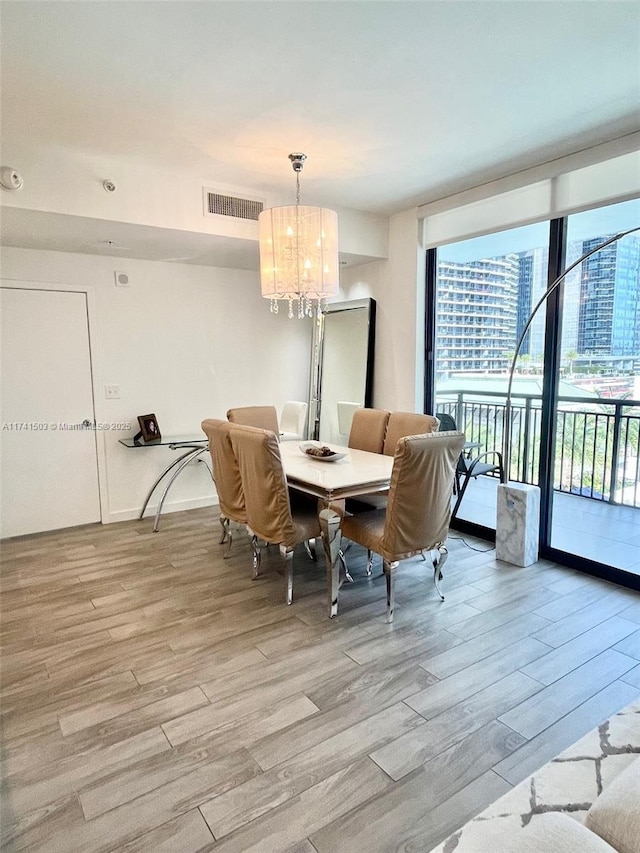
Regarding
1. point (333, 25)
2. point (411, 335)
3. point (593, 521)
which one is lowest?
point (593, 521)

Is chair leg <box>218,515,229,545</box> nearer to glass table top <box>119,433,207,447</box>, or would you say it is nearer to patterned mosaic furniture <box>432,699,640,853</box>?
glass table top <box>119,433,207,447</box>

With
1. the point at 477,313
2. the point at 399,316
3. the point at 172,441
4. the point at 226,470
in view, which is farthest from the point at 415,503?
the point at 172,441

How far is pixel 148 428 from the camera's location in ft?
14.4

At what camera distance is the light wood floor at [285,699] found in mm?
1581

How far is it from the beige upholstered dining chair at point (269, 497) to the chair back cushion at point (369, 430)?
1057mm

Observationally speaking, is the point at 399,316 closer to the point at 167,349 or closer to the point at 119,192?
the point at 167,349

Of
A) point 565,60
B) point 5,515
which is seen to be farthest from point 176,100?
point 5,515

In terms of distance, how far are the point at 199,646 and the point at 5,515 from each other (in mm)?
2502

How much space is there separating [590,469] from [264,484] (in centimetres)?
263

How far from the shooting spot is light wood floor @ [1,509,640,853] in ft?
5.19

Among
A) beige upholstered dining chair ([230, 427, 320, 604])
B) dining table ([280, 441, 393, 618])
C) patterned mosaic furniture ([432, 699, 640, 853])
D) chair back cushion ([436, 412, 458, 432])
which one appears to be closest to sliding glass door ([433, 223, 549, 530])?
chair back cushion ([436, 412, 458, 432])

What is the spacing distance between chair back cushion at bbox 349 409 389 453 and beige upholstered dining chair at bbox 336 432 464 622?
43.9 inches

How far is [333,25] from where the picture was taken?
6.31 feet

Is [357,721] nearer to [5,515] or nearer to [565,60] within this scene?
[565,60]
